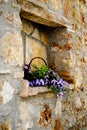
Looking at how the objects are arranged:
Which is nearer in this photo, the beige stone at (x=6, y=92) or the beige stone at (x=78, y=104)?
the beige stone at (x=6, y=92)

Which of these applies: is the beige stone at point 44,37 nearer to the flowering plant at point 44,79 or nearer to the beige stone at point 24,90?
the flowering plant at point 44,79

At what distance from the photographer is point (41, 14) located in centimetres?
242

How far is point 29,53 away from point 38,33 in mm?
286

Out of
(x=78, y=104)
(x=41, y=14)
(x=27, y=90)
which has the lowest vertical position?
(x=78, y=104)

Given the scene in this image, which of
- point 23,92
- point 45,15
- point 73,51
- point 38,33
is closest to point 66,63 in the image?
point 73,51

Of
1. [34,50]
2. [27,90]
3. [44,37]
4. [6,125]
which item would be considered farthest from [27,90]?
[44,37]

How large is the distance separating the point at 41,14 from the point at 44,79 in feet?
1.89

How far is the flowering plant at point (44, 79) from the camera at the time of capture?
2354mm

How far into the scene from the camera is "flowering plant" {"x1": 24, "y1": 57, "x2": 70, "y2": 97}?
92.7 inches

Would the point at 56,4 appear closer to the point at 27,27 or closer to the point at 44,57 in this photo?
the point at 27,27

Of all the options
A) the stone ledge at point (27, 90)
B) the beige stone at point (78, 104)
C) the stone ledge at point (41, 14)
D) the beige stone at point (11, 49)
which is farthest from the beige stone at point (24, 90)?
the beige stone at point (78, 104)

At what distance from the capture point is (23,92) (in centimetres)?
205

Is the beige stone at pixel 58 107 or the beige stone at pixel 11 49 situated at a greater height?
the beige stone at pixel 11 49

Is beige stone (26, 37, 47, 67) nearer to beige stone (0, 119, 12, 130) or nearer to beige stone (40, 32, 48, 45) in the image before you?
beige stone (40, 32, 48, 45)
